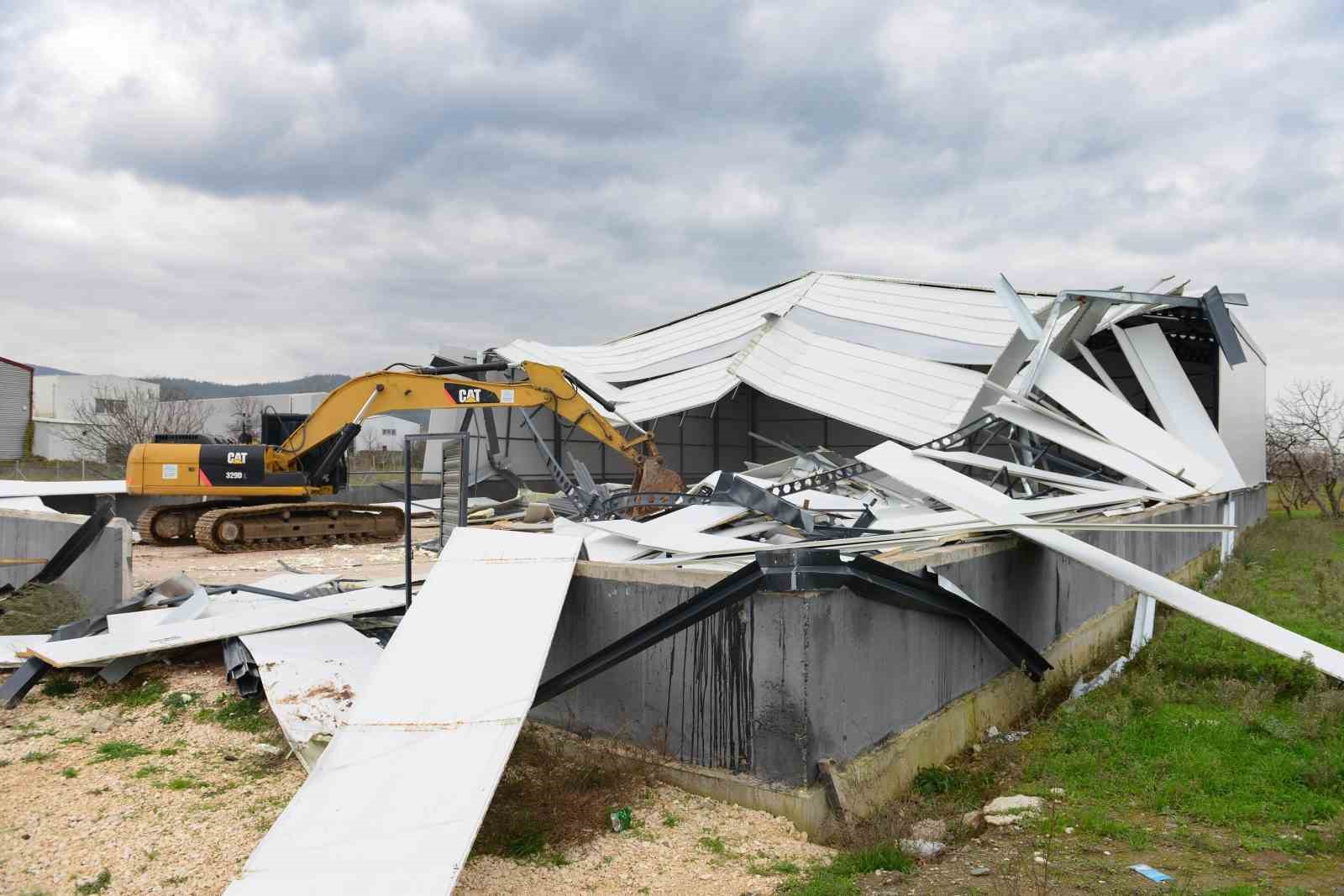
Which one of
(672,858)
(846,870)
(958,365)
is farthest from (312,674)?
(958,365)

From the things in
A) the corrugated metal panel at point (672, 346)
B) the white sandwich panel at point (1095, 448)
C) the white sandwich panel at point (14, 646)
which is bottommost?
the white sandwich panel at point (14, 646)

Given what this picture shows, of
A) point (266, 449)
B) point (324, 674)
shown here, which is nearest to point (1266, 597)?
point (324, 674)

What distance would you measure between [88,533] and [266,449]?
752 cm

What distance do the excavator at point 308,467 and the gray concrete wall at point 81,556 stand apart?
5017 mm

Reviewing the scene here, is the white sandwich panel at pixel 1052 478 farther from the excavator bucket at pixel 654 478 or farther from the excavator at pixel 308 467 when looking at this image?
the excavator at pixel 308 467

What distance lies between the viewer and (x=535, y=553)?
5977mm

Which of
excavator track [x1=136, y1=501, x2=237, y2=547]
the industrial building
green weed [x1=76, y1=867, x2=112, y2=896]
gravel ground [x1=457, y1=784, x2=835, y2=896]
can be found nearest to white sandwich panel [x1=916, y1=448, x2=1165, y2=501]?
the industrial building

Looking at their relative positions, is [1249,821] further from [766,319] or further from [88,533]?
[766,319]

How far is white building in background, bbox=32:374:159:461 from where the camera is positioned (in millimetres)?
54531

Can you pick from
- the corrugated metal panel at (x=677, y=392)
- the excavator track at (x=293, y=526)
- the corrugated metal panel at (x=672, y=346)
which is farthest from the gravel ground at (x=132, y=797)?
the corrugated metal panel at (x=672, y=346)

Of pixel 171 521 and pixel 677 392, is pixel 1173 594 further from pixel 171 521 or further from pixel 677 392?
pixel 171 521

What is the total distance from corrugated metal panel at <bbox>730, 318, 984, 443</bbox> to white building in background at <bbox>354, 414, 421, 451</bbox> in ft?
146

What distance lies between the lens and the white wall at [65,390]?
2564 inches

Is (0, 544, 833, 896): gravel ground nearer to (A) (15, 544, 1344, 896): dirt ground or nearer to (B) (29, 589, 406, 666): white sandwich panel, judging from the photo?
(A) (15, 544, 1344, 896): dirt ground
